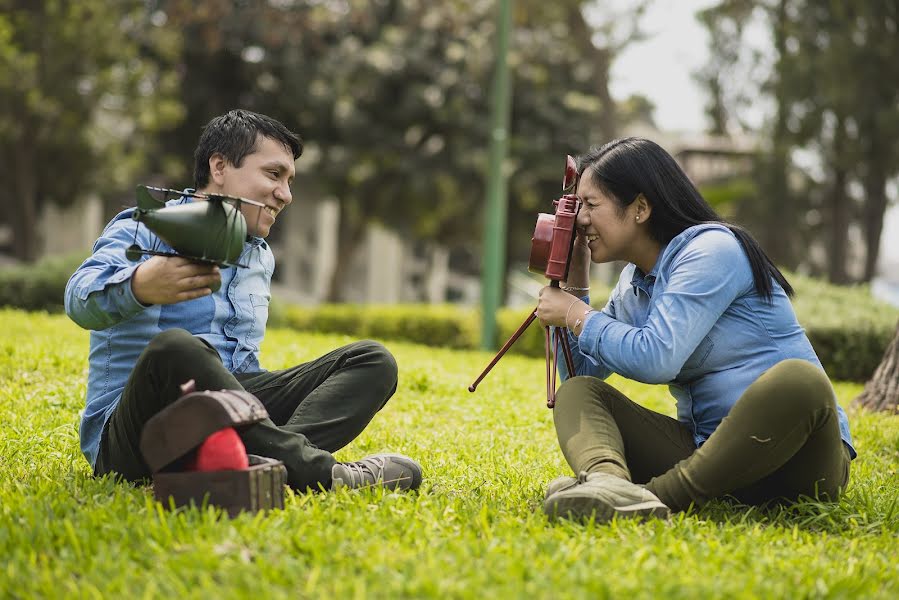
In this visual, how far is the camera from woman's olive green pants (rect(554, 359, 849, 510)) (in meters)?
2.84

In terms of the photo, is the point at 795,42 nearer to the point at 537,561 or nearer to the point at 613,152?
the point at 613,152

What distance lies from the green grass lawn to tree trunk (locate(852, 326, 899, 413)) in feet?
6.21

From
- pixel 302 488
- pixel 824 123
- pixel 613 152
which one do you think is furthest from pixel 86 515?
pixel 824 123

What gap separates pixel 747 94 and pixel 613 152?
24225 millimetres

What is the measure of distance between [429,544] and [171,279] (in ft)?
3.36

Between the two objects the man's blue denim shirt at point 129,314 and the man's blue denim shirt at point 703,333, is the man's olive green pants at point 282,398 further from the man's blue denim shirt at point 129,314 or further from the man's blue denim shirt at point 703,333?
the man's blue denim shirt at point 703,333

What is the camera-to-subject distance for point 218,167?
10.9ft

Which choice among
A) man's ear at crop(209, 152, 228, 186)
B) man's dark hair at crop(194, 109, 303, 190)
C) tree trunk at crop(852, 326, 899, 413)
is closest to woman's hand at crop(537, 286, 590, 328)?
man's dark hair at crop(194, 109, 303, 190)

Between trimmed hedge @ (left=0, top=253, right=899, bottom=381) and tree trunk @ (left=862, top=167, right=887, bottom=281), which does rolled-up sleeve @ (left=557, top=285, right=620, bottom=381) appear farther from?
tree trunk @ (left=862, top=167, right=887, bottom=281)

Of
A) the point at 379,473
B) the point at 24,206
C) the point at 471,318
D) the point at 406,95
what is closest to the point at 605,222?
the point at 379,473

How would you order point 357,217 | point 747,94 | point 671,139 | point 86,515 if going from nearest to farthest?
1. point 86,515
2. point 357,217
3. point 747,94
4. point 671,139

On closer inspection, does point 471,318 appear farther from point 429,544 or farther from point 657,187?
point 429,544

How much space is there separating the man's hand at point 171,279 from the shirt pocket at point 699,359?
5.13 feet

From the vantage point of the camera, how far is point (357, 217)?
2295cm
